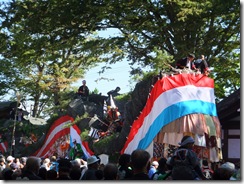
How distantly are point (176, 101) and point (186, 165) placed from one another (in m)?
9.15

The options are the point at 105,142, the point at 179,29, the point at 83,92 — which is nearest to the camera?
the point at 105,142

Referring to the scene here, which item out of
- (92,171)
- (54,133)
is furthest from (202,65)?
(54,133)

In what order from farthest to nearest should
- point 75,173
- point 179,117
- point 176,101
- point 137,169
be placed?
1. point 176,101
2. point 179,117
3. point 75,173
4. point 137,169

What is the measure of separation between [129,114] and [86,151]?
138 inches

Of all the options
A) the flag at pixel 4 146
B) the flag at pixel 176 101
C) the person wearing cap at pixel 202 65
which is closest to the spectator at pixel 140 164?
the flag at pixel 176 101

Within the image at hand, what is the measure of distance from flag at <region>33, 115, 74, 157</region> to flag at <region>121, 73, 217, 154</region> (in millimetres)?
9698

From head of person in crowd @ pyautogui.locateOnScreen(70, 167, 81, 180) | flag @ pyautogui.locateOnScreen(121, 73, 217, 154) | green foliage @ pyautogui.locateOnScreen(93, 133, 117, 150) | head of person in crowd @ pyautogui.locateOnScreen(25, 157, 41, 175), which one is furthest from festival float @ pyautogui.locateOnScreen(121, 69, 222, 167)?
head of person in crowd @ pyautogui.locateOnScreen(25, 157, 41, 175)

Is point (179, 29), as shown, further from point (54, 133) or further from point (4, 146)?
point (4, 146)

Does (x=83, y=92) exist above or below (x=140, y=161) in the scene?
above

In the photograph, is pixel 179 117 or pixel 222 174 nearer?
pixel 222 174

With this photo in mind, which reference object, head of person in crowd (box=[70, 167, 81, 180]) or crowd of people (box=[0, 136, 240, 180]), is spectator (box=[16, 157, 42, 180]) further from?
head of person in crowd (box=[70, 167, 81, 180])

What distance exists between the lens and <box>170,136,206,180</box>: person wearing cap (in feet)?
22.6

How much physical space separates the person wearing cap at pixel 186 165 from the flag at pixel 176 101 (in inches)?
320

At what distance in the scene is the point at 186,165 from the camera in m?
7.12
